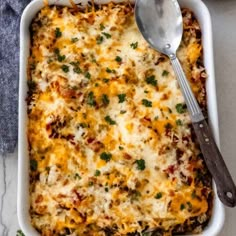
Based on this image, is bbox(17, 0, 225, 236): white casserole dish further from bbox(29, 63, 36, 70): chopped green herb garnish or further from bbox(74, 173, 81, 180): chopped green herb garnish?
bbox(74, 173, 81, 180): chopped green herb garnish

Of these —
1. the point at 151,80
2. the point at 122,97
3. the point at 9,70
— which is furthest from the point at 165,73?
the point at 9,70

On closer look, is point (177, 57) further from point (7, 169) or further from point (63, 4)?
point (7, 169)

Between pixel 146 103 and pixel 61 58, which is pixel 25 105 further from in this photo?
pixel 146 103

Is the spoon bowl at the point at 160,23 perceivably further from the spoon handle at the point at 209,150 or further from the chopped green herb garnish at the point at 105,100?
the chopped green herb garnish at the point at 105,100

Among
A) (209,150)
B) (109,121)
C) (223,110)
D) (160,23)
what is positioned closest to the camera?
(209,150)

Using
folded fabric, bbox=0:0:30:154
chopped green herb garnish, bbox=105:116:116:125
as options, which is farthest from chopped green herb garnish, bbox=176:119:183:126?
folded fabric, bbox=0:0:30:154

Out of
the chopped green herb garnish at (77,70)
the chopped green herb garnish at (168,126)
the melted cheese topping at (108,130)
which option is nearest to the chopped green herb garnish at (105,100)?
the melted cheese topping at (108,130)

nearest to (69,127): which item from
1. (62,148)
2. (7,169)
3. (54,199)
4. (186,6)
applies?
(62,148)
